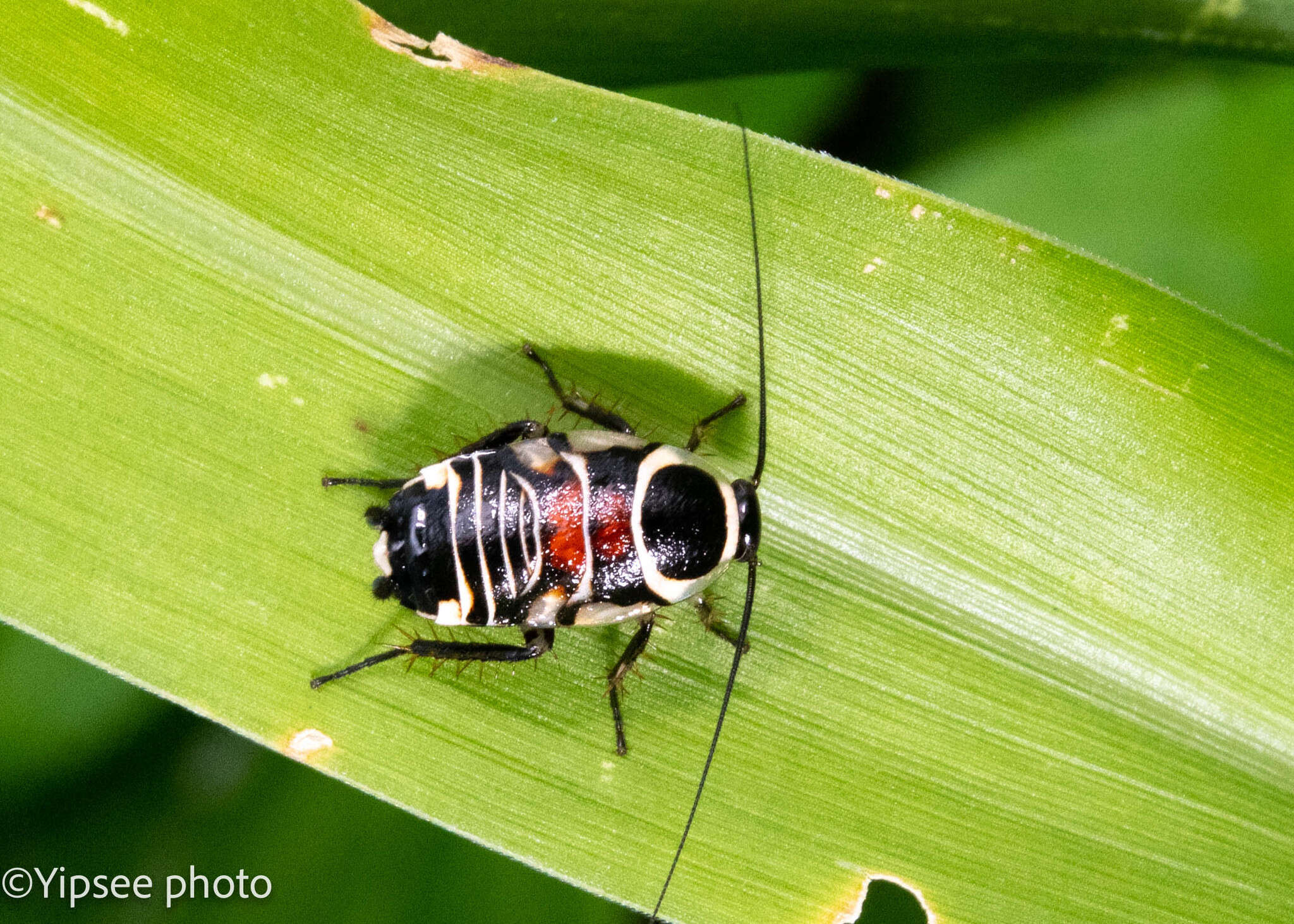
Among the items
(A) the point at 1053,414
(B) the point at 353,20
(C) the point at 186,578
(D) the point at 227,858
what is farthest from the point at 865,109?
(D) the point at 227,858

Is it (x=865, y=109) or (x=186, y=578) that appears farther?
(x=865, y=109)

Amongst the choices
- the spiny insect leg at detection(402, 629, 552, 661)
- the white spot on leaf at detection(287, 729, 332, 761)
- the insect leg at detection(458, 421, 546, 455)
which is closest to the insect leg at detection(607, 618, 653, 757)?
the spiny insect leg at detection(402, 629, 552, 661)

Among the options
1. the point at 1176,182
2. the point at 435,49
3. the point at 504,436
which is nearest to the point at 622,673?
the point at 504,436

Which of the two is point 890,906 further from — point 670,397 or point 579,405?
point 579,405

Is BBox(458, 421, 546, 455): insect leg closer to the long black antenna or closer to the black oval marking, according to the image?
the black oval marking

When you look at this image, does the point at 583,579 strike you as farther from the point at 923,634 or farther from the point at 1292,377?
the point at 1292,377

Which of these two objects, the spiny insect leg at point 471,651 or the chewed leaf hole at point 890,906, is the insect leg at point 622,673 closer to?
the spiny insect leg at point 471,651

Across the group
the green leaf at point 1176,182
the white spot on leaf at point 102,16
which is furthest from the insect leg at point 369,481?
the green leaf at point 1176,182
